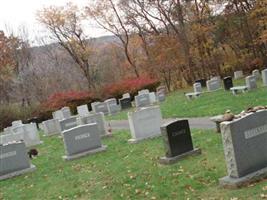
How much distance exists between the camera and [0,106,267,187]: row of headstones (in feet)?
27.5

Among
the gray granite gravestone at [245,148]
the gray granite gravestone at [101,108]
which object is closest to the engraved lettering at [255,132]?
the gray granite gravestone at [245,148]

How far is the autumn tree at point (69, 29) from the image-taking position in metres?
52.4

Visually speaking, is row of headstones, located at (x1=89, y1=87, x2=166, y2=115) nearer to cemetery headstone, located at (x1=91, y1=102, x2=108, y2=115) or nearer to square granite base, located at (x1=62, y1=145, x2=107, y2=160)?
cemetery headstone, located at (x1=91, y1=102, x2=108, y2=115)

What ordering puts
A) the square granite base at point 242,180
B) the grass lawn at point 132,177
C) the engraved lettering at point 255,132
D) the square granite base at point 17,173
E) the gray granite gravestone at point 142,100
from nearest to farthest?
the square granite base at point 242,180, the engraved lettering at point 255,132, the grass lawn at point 132,177, the square granite base at point 17,173, the gray granite gravestone at point 142,100

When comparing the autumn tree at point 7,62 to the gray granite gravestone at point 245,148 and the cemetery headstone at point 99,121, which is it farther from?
the gray granite gravestone at point 245,148

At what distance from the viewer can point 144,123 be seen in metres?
16.1

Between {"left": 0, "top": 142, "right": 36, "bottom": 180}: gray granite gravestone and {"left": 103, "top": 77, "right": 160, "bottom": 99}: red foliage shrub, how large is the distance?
27.9 metres

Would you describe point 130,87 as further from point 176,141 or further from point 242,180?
point 242,180

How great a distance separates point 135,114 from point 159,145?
2090 mm

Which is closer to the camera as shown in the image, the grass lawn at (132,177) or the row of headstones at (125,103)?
the grass lawn at (132,177)

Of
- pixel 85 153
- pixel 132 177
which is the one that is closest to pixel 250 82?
pixel 85 153

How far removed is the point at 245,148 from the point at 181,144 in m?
3.18

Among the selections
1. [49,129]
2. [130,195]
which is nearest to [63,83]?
[49,129]

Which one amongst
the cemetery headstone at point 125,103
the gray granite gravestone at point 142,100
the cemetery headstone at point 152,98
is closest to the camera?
the gray granite gravestone at point 142,100
